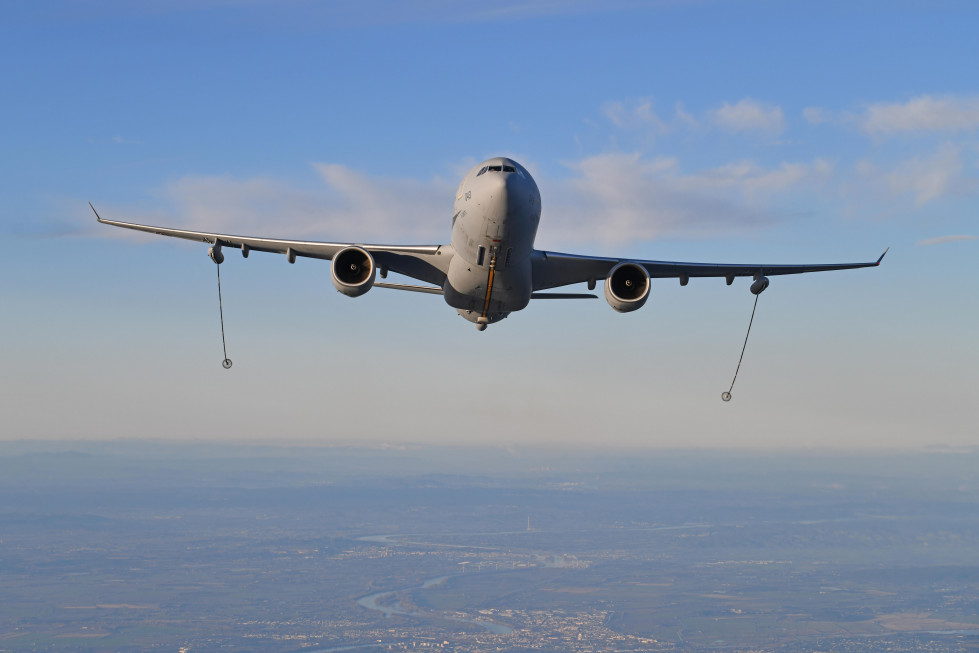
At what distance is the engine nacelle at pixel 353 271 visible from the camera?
1058 inches

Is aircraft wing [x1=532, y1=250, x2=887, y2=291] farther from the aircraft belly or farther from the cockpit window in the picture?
the cockpit window

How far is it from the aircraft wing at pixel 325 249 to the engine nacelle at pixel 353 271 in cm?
127

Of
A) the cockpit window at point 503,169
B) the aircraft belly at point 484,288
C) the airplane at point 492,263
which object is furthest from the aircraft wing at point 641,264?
the cockpit window at point 503,169

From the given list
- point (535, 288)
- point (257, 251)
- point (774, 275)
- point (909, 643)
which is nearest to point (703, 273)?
point (774, 275)

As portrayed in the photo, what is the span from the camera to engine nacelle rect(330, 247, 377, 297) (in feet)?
88.2

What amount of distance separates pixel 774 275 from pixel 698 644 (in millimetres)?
172689

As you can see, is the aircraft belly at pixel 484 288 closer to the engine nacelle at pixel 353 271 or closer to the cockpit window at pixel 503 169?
the engine nacelle at pixel 353 271

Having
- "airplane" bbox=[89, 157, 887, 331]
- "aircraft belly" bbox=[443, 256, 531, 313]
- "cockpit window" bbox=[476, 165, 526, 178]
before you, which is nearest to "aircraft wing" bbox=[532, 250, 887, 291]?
"airplane" bbox=[89, 157, 887, 331]

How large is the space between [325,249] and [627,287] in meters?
9.84

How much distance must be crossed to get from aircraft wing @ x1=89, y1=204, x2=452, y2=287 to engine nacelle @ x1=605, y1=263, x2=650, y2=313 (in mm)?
5379

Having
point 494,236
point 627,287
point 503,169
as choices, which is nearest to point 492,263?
point 494,236

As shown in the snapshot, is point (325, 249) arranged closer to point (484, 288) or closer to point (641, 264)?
point (484, 288)

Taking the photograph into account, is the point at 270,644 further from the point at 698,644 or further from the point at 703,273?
the point at 703,273

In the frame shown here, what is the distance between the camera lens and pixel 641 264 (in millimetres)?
29828
